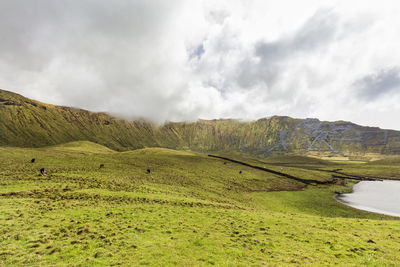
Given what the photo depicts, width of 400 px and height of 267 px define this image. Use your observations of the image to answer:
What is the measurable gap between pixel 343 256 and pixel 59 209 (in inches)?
1263

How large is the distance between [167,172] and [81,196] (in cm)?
3623

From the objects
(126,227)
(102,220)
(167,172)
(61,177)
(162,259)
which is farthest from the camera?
(167,172)

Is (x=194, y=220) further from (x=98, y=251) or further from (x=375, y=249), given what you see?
(x=375, y=249)

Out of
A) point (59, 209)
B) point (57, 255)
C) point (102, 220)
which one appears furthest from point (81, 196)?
point (57, 255)

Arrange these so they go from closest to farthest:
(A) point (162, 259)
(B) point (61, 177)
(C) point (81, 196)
Result: (A) point (162, 259) → (C) point (81, 196) → (B) point (61, 177)

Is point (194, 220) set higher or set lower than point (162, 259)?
lower

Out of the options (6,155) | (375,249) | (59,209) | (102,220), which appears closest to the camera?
(375,249)

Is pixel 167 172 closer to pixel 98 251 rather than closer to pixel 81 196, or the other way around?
pixel 81 196

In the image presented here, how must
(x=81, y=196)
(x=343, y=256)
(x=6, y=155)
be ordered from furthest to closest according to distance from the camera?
(x=6, y=155), (x=81, y=196), (x=343, y=256)

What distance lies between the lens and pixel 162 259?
13.2 metres

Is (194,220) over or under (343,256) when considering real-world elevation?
under

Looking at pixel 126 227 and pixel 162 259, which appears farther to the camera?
pixel 126 227

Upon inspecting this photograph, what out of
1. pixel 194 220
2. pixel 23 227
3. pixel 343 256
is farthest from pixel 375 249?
pixel 23 227

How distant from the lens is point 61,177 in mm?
39688
